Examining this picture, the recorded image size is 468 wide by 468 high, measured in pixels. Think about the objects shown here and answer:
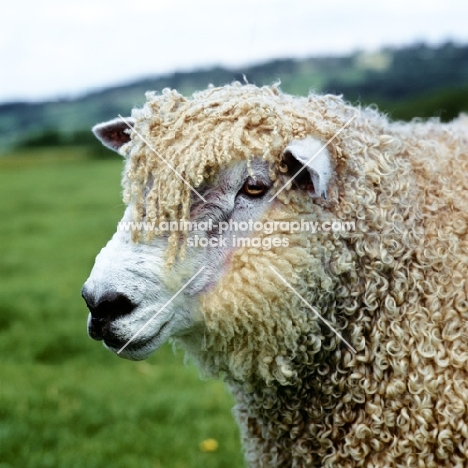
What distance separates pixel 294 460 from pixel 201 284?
0.79 metres

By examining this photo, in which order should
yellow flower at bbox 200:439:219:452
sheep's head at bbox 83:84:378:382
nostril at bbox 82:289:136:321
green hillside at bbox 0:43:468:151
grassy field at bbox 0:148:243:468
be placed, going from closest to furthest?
nostril at bbox 82:289:136:321, sheep's head at bbox 83:84:378:382, grassy field at bbox 0:148:243:468, yellow flower at bbox 200:439:219:452, green hillside at bbox 0:43:468:151

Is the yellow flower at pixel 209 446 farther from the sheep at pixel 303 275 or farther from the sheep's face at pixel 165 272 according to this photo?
the sheep's face at pixel 165 272

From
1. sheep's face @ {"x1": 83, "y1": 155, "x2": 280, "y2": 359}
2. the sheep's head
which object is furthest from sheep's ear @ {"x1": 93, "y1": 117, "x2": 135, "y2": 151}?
sheep's face @ {"x1": 83, "y1": 155, "x2": 280, "y2": 359}

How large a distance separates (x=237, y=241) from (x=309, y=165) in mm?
372

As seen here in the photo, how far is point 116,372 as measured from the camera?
555cm

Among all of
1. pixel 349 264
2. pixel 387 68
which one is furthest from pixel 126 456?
pixel 387 68

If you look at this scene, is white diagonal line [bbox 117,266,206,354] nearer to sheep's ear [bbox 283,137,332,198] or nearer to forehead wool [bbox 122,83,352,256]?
forehead wool [bbox 122,83,352,256]

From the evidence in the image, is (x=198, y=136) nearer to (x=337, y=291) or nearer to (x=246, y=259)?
(x=246, y=259)

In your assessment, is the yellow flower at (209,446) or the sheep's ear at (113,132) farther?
the yellow flower at (209,446)

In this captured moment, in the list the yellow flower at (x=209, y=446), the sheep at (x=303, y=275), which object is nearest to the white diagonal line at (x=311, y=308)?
the sheep at (x=303, y=275)

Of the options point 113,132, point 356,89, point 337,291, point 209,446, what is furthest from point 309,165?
point 356,89

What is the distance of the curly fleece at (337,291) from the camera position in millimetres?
2346

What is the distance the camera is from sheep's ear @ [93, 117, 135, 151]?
2.81 meters

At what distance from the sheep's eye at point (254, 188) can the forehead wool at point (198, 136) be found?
0.27 feet
